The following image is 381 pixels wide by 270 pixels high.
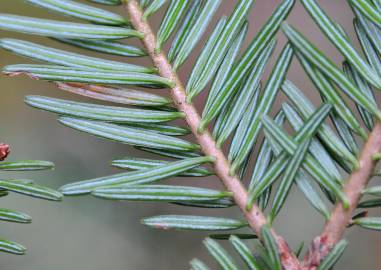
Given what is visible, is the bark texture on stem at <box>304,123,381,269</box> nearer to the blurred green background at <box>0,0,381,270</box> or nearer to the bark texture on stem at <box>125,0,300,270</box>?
the bark texture on stem at <box>125,0,300,270</box>

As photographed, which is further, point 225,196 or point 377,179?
point 377,179

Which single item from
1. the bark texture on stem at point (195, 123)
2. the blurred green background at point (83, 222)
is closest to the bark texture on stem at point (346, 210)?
the bark texture on stem at point (195, 123)

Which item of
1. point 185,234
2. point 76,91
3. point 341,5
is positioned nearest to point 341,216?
point 76,91

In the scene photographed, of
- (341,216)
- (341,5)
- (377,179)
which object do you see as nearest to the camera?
(341,216)

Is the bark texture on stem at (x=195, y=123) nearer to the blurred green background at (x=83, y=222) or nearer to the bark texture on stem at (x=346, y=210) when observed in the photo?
the bark texture on stem at (x=346, y=210)

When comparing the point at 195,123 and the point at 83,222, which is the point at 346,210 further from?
the point at 83,222

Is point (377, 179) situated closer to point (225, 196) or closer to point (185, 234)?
point (185, 234)
